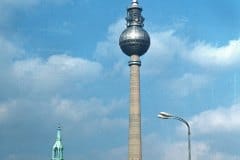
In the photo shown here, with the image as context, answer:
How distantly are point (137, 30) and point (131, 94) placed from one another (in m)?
18.7

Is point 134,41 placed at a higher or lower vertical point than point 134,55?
higher

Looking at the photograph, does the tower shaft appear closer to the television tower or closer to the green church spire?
the television tower

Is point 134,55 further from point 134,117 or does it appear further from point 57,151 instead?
point 57,151

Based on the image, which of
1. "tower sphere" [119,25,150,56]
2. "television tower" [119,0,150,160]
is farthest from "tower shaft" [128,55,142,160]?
"tower sphere" [119,25,150,56]

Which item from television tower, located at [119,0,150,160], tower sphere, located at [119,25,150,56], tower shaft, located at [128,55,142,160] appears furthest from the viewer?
tower sphere, located at [119,25,150,56]

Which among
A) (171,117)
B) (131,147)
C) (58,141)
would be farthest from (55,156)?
(171,117)

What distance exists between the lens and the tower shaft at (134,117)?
126m

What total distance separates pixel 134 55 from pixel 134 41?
150 inches

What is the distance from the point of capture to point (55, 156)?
154375mm

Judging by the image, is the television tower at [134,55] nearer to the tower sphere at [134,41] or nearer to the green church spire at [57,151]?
the tower sphere at [134,41]

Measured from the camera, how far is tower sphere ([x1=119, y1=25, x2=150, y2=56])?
5300 inches

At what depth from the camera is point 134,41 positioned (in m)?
134

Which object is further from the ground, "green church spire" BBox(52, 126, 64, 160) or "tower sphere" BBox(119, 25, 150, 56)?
"tower sphere" BBox(119, 25, 150, 56)

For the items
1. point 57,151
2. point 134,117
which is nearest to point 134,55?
point 134,117
